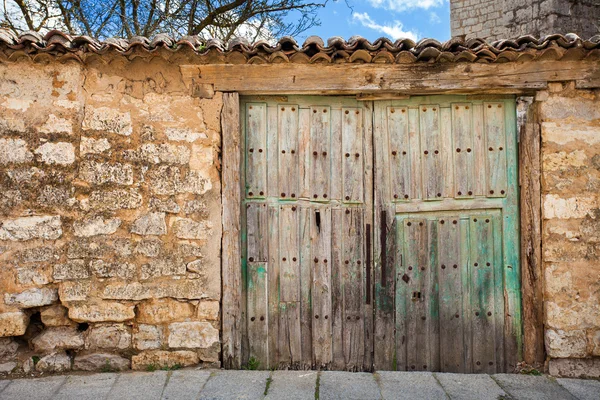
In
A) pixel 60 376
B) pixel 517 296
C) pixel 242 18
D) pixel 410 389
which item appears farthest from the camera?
pixel 242 18

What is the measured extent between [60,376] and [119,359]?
0.41 metres

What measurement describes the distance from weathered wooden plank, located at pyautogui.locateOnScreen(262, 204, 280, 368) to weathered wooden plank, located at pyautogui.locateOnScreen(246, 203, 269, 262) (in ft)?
0.13

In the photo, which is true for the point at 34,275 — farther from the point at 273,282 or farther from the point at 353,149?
the point at 353,149

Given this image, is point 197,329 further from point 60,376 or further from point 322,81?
point 322,81

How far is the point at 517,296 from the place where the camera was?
4.07m

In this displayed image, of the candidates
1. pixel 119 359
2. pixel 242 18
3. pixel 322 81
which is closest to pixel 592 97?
pixel 322 81

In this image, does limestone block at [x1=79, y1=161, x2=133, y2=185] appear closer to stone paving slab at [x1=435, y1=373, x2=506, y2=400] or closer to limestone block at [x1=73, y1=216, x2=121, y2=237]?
limestone block at [x1=73, y1=216, x2=121, y2=237]

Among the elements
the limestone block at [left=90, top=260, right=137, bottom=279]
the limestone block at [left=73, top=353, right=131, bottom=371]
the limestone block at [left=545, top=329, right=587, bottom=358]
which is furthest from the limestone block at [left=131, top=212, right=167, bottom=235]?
the limestone block at [left=545, top=329, right=587, bottom=358]

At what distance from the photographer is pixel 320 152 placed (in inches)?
162

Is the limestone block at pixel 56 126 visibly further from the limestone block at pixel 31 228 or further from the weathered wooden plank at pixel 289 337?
the weathered wooden plank at pixel 289 337

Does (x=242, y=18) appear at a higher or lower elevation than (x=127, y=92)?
higher

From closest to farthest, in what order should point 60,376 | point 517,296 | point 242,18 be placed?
1. point 60,376
2. point 517,296
3. point 242,18

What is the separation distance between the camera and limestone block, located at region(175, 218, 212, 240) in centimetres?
389

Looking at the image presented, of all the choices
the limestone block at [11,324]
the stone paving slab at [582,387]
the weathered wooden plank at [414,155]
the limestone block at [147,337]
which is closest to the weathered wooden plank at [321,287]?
the weathered wooden plank at [414,155]
